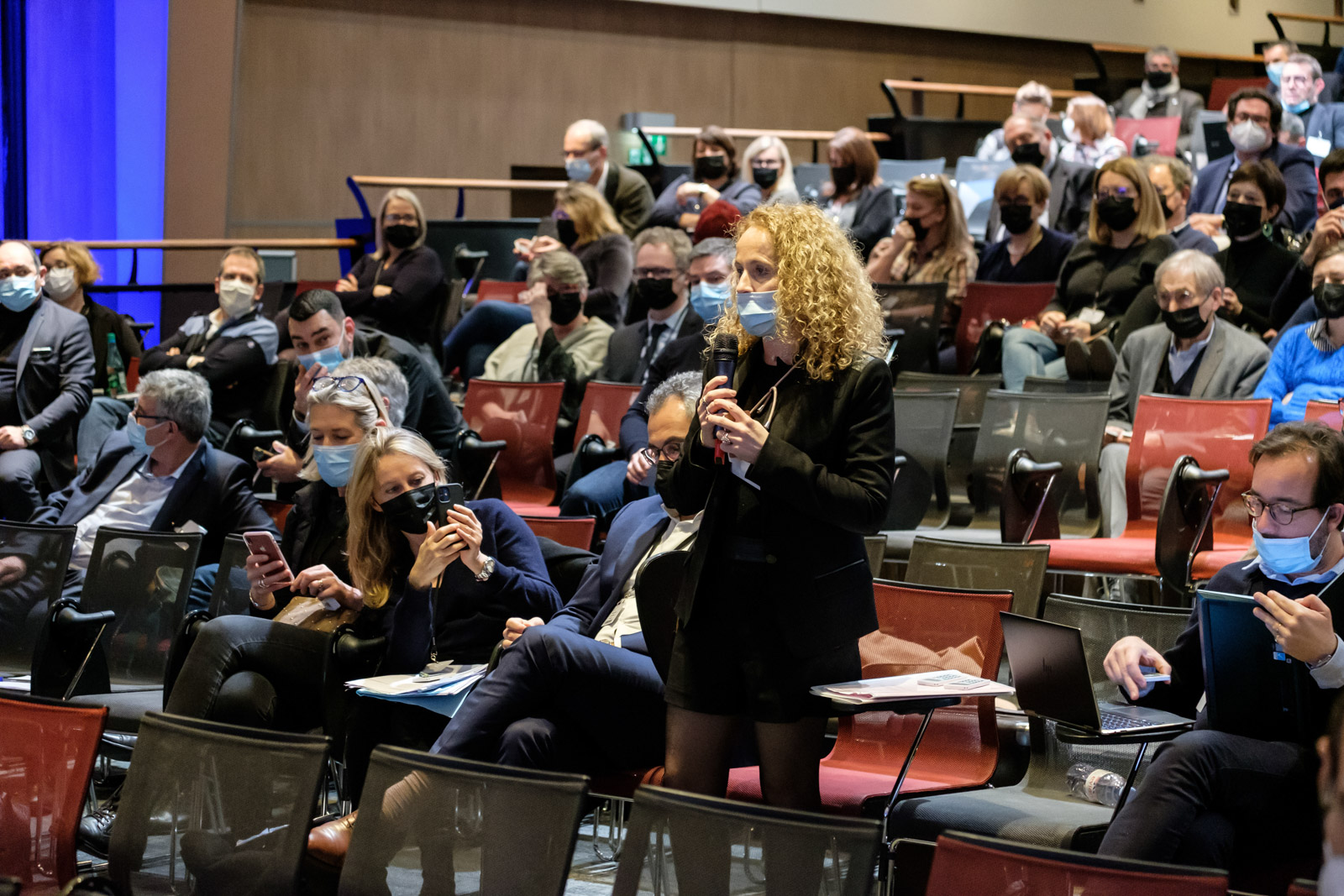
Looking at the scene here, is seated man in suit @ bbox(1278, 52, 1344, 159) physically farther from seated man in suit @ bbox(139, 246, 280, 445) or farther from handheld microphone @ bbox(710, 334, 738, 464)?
handheld microphone @ bbox(710, 334, 738, 464)

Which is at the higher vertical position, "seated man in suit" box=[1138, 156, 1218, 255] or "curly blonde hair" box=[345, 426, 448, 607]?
"seated man in suit" box=[1138, 156, 1218, 255]

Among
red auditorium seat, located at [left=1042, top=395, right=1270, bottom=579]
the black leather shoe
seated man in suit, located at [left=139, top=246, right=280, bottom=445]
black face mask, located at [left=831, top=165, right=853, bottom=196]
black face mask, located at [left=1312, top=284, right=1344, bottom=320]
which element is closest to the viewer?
the black leather shoe

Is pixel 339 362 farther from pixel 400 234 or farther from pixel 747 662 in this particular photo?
pixel 747 662

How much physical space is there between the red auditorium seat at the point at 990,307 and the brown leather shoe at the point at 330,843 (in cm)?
380

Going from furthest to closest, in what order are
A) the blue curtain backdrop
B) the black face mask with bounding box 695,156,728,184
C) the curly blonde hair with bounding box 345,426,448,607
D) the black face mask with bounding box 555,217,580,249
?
the blue curtain backdrop → the black face mask with bounding box 695,156,728,184 → the black face mask with bounding box 555,217,580,249 → the curly blonde hair with bounding box 345,426,448,607

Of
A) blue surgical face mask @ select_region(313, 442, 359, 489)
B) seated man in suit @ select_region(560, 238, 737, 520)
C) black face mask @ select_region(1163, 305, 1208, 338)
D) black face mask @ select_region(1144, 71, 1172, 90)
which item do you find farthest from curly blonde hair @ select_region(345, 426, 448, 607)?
black face mask @ select_region(1144, 71, 1172, 90)

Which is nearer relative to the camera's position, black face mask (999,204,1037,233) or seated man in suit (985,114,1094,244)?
black face mask (999,204,1037,233)

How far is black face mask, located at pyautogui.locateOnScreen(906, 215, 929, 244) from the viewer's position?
603cm

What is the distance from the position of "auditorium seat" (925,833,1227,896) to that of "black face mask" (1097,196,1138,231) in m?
4.18

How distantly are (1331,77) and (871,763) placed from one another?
853cm

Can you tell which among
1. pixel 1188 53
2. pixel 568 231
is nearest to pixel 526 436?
pixel 568 231

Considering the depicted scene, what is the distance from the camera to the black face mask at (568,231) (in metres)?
6.42

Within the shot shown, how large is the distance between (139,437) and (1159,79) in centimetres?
791

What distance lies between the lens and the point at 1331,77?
9742 mm
